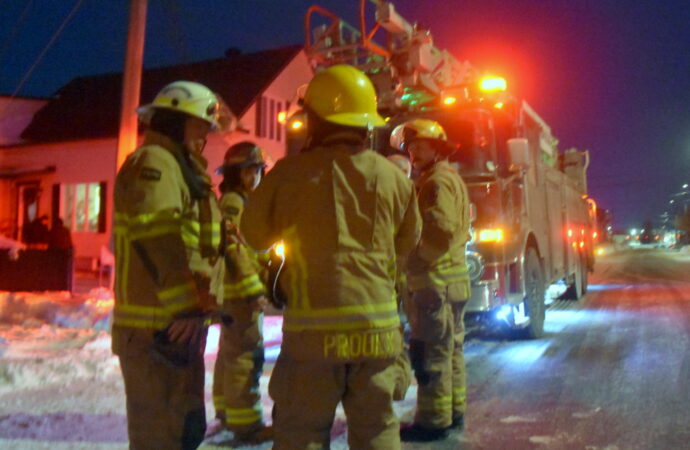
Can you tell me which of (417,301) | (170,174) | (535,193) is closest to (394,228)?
(170,174)

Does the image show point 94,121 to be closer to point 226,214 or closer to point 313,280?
point 226,214

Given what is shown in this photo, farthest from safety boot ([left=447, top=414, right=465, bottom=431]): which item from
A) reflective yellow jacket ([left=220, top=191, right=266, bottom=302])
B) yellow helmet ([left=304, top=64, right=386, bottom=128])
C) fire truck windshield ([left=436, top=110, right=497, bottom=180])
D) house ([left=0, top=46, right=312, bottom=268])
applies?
house ([left=0, top=46, right=312, bottom=268])

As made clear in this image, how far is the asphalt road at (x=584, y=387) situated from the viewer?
454 centimetres

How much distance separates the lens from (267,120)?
2034 centimetres

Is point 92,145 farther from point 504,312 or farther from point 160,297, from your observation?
point 160,297

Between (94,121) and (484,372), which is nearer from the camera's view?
(484,372)

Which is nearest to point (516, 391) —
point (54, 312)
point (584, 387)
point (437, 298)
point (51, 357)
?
point (584, 387)

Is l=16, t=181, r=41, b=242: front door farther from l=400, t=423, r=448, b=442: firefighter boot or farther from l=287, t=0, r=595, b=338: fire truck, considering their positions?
l=400, t=423, r=448, b=442: firefighter boot

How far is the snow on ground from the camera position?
14.5ft

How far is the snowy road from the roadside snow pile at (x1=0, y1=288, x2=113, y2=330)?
360 millimetres

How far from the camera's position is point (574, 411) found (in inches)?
203

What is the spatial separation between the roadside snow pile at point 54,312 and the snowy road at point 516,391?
36 cm

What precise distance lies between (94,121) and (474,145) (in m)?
16.0

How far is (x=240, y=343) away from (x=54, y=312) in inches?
233
